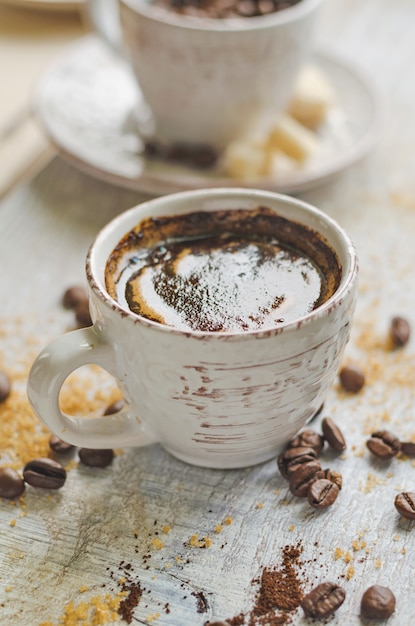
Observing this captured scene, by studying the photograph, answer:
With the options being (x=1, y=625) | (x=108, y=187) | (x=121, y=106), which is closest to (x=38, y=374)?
(x=1, y=625)

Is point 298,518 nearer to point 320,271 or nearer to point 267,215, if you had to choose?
point 320,271

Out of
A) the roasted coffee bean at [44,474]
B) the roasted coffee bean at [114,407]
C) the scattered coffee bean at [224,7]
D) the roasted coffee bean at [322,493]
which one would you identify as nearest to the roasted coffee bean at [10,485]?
the roasted coffee bean at [44,474]

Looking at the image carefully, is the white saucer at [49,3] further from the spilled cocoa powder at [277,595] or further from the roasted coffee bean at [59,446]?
the spilled cocoa powder at [277,595]

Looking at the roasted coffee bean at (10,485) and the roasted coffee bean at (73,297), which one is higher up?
the roasted coffee bean at (10,485)

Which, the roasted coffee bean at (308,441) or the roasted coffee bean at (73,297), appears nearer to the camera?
the roasted coffee bean at (308,441)

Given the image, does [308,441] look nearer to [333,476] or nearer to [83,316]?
[333,476]

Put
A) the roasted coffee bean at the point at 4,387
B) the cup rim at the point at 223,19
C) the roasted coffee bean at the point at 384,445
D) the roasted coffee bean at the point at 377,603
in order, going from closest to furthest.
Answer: the roasted coffee bean at the point at 377,603 → the roasted coffee bean at the point at 384,445 → the roasted coffee bean at the point at 4,387 → the cup rim at the point at 223,19

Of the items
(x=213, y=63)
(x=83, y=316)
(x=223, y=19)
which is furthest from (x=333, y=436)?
(x=223, y=19)
